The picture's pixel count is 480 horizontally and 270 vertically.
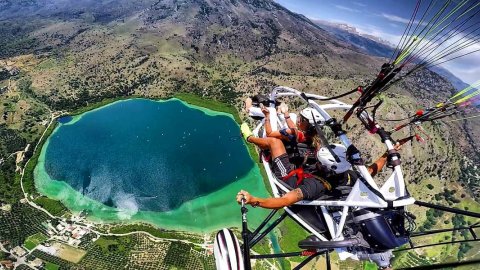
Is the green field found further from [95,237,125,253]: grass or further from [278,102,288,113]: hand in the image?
[278,102,288,113]: hand

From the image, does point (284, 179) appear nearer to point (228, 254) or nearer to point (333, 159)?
point (333, 159)

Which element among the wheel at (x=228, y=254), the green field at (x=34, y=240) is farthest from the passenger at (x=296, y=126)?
the green field at (x=34, y=240)

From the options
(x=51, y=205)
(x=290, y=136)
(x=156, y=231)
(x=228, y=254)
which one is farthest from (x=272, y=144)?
(x=51, y=205)

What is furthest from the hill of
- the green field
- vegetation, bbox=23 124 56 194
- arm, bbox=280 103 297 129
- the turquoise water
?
arm, bbox=280 103 297 129

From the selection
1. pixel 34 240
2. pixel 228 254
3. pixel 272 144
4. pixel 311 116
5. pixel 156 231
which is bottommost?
pixel 34 240

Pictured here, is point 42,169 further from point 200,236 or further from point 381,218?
point 381,218

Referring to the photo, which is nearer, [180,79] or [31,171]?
[31,171]
